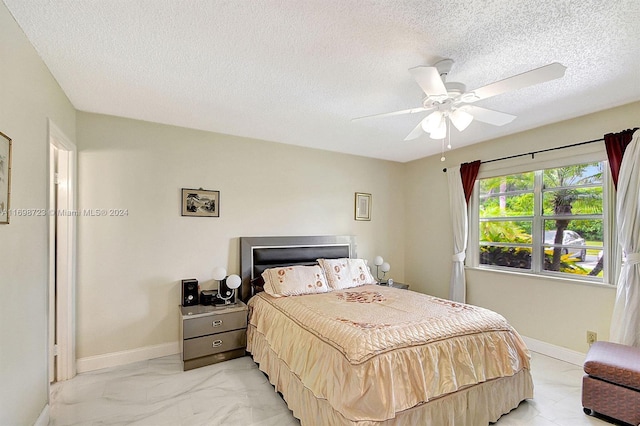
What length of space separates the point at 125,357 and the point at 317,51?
3343mm

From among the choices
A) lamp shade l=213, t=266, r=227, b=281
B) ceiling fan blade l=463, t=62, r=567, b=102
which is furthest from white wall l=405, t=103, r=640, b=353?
lamp shade l=213, t=266, r=227, b=281

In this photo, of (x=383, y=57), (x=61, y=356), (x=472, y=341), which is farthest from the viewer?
(x=61, y=356)

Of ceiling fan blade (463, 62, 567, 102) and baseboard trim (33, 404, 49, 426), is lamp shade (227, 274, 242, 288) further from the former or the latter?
ceiling fan blade (463, 62, 567, 102)

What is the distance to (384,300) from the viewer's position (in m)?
2.87

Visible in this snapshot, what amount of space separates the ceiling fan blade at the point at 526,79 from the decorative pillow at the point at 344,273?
2377 millimetres

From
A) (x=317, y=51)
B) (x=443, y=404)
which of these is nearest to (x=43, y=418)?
(x=443, y=404)

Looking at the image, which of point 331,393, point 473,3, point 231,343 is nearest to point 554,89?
point 473,3

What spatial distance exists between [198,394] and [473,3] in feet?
10.7

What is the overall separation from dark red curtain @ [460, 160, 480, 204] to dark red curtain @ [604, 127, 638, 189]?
127 centimetres

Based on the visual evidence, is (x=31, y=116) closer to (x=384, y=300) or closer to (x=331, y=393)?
(x=331, y=393)

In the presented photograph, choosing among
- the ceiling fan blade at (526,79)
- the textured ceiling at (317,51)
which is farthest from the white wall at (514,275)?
the ceiling fan blade at (526,79)

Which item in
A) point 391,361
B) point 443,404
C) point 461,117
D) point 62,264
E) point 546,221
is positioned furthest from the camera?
point 546,221

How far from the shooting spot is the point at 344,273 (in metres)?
3.62

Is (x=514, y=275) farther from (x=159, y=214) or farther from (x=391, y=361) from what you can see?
(x=159, y=214)
